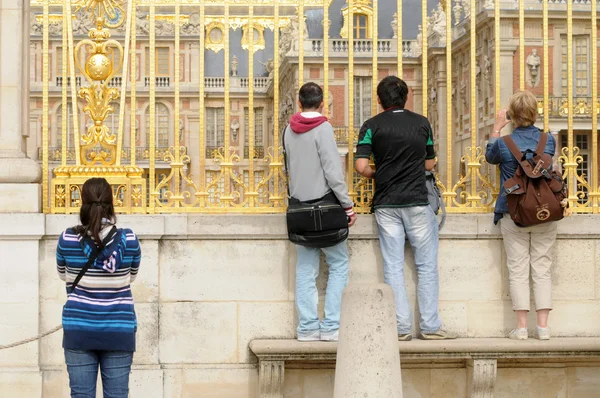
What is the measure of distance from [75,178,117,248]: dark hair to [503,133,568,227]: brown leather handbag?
2.72m

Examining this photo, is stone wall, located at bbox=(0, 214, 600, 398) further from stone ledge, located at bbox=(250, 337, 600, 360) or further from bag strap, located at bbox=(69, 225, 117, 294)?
bag strap, located at bbox=(69, 225, 117, 294)

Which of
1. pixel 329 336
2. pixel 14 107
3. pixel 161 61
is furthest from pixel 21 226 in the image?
pixel 161 61

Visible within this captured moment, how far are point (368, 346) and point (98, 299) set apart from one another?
1.48 meters

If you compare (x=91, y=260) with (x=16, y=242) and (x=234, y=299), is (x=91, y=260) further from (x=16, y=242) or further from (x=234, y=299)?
(x=234, y=299)

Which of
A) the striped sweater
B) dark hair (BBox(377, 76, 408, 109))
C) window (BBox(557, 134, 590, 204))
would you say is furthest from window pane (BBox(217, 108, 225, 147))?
the striped sweater

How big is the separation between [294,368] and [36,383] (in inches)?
66.9

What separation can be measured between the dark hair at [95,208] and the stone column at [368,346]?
140 centimetres

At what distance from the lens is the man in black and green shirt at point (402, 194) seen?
277 inches

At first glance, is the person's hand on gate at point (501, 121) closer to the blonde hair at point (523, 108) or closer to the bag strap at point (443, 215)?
the blonde hair at point (523, 108)

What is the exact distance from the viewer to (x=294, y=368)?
23.6ft

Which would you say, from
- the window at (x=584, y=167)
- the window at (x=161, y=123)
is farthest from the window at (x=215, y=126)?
the window at (x=584, y=167)

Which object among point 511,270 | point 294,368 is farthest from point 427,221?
point 294,368

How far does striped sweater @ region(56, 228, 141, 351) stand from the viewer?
546 centimetres

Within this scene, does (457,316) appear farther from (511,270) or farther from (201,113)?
(201,113)
